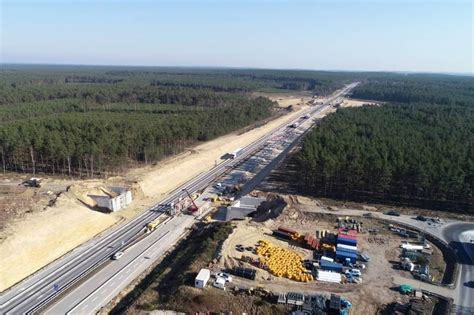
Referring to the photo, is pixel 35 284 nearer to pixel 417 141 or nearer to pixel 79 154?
pixel 79 154

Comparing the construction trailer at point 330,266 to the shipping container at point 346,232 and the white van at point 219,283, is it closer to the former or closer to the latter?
the shipping container at point 346,232

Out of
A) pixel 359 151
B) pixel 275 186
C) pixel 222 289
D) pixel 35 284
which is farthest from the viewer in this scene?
pixel 275 186

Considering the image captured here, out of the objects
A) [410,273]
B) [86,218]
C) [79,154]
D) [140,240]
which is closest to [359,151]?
[410,273]

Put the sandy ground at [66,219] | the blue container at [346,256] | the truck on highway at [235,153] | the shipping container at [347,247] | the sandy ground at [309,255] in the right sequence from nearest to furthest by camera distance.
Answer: the sandy ground at [309,255], the blue container at [346,256], the sandy ground at [66,219], the shipping container at [347,247], the truck on highway at [235,153]

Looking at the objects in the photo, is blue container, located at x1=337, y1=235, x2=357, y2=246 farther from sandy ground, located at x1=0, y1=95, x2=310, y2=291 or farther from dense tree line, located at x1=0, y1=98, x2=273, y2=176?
dense tree line, located at x1=0, y1=98, x2=273, y2=176

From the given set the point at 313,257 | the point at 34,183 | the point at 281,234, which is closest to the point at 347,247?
the point at 313,257

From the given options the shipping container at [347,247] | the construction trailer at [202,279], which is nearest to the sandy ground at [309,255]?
the shipping container at [347,247]

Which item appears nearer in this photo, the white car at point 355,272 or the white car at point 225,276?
the white car at point 225,276
